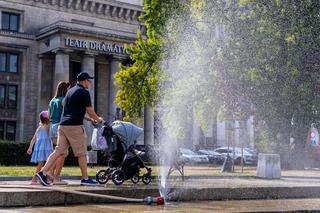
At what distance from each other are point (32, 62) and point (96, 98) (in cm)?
785

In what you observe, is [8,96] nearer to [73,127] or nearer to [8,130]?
[8,130]

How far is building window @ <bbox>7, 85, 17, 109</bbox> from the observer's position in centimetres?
4769

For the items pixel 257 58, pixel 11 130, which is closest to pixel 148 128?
pixel 11 130

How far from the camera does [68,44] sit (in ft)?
146

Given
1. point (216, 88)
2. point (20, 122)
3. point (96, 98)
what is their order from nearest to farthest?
point (216, 88) < point (20, 122) < point (96, 98)

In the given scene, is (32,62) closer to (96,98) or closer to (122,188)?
(96,98)

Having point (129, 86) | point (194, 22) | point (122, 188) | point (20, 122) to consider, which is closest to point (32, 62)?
point (20, 122)

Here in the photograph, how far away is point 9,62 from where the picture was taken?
156ft

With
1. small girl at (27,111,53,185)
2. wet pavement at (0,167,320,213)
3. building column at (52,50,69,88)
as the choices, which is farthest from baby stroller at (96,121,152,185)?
building column at (52,50,69,88)

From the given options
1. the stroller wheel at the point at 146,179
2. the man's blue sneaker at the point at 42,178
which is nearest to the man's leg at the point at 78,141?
the man's blue sneaker at the point at 42,178

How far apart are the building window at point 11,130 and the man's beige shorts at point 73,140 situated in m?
40.0

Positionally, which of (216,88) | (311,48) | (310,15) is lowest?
(216,88)

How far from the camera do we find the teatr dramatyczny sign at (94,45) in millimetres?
44750

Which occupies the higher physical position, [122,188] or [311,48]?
[311,48]
